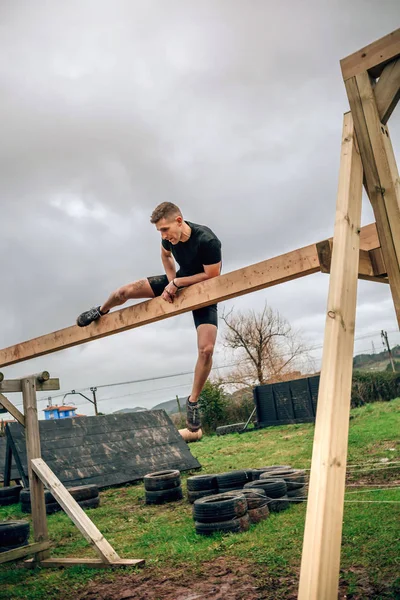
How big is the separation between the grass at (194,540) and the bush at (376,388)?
9.39 m

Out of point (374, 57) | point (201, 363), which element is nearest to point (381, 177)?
point (374, 57)

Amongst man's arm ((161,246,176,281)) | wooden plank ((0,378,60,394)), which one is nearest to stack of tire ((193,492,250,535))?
wooden plank ((0,378,60,394))

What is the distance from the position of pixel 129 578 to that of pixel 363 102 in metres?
5.13

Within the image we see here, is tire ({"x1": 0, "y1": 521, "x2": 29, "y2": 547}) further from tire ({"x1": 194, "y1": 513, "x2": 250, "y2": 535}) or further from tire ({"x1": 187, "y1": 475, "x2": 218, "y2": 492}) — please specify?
tire ({"x1": 187, "y1": 475, "x2": 218, "y2": 492})

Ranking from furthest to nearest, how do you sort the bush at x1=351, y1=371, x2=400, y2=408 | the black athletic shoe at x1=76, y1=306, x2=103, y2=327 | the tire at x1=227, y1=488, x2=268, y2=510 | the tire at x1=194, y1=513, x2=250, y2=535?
1. the bush at x1=351, y1=371, x2=400, y2=408
2. the tire at x1=227, y1=488, x2=268, y2=510
3. the tire at x1=194, y1=513, x2=250, y2=535
4. the black athletic shoe at x1=76, y1=306, x2=103, y2=327

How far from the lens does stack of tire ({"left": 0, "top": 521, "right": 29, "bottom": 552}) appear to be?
705 cm

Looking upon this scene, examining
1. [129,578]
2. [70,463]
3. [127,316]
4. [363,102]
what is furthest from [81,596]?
[70,463]

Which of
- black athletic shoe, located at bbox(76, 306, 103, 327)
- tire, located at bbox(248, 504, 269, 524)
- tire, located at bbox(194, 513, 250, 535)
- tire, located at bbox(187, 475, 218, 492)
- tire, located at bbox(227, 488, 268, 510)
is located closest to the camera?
black athletic shoe, located at bbox(76, 306, 103, 327)

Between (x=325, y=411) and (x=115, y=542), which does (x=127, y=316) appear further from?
(x=115, y=542)

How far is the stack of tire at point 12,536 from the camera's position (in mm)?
7047

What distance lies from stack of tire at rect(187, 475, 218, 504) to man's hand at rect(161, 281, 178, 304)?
5959 millimetres

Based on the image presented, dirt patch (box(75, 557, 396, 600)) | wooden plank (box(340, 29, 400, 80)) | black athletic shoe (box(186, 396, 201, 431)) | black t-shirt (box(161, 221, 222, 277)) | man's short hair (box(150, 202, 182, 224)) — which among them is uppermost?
wooden plank (box(340, 29, 400, 80))

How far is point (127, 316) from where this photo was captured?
436cm

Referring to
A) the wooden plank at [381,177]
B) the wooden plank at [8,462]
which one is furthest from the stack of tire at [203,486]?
the wooden plank at [381,177]
